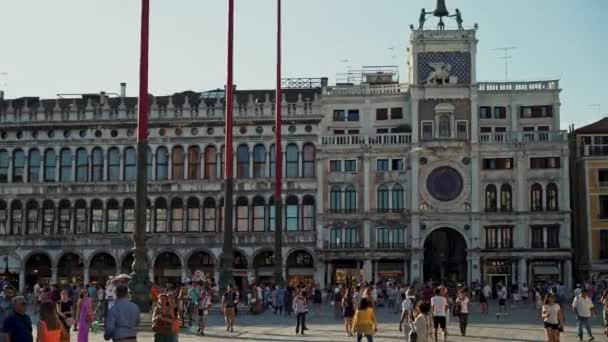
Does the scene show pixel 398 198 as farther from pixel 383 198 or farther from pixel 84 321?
pixel 84 321

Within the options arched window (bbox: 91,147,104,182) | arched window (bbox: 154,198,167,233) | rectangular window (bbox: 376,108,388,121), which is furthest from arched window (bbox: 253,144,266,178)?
arched window (bbox: 91,147,104,182)

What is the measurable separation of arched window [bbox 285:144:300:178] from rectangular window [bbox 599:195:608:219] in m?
22.2

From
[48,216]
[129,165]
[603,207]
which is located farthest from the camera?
[48,216]

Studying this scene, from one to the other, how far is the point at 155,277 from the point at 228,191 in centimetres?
3220

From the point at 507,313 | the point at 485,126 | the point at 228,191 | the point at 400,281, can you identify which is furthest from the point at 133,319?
the point at 485,126

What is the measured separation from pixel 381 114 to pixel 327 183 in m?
6.89

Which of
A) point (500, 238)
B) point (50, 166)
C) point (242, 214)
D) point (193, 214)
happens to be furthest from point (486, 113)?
point (50, 166)

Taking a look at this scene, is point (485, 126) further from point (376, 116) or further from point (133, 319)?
point (133, 319)

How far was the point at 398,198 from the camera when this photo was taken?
70.4 m

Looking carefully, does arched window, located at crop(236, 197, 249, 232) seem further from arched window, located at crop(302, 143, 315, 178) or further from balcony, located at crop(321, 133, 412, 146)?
balcony, located at crop(321, 133, 412, 146)

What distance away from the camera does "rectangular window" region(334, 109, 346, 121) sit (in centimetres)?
7288

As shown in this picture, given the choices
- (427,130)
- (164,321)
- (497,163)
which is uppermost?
(427,130)

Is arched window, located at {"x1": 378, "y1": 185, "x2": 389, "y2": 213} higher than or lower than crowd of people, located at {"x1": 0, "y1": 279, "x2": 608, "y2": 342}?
higher

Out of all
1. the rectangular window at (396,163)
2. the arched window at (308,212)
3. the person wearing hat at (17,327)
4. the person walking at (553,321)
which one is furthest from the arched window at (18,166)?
the person wearing hat at (17,327)
